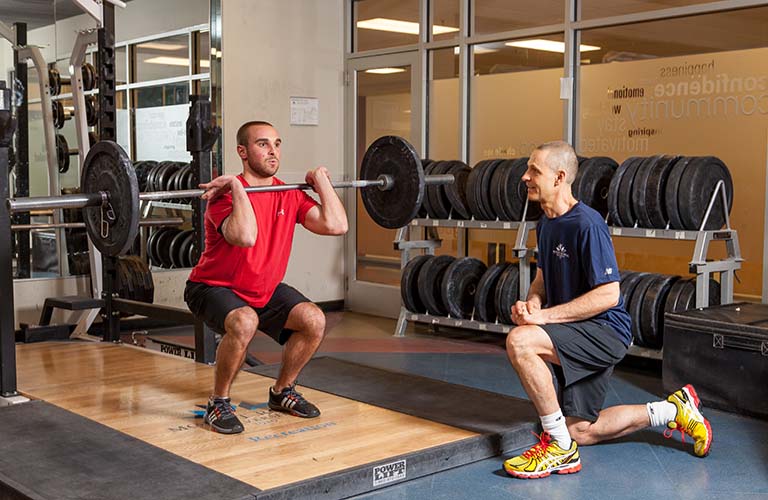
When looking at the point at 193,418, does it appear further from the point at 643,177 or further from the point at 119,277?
the point at 643,177

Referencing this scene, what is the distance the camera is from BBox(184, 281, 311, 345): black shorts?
Answer: 3.77 m

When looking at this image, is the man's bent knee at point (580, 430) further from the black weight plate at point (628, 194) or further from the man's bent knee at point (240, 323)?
the black weight plate at point (628, 194)

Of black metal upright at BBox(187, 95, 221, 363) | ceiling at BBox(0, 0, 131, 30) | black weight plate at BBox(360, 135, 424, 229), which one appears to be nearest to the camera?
black weight plate at BBox(360, 135, 424, 229)

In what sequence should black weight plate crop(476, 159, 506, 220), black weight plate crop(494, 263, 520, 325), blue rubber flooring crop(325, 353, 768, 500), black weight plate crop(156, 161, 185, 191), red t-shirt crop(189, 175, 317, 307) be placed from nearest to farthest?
blue rubber flooring crop(325, 353, 768, 500) → red t-shirt crop(189, 175, 317, 307) → black weight plate crop(494, 263, 520, 325) → black weight plate crop(476, 159, 506, 220) → black weight plate crop(156, 161, 185, 191)

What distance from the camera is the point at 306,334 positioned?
3.94 m

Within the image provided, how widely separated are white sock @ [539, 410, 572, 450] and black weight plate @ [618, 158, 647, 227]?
2.09m

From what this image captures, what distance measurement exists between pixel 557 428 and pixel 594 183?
2.38 m

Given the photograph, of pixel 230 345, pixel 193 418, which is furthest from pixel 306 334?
pixel 193 418

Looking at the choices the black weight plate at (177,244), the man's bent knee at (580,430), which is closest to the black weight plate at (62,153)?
the black weight plate at (177,244)

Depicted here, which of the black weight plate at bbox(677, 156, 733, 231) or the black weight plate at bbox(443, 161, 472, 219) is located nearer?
the black weight plate at bbox(677, 156, 733, 231)

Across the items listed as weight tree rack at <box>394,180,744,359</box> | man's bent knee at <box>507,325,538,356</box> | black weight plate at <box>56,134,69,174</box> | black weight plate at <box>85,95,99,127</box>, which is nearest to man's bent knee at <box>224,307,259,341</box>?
man's bent knee at <box>507,325,538,356</box>

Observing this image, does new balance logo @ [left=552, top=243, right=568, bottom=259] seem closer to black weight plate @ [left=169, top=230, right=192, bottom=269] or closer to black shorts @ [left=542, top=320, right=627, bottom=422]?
black shorts @ [left=542, top=320, right=627, bottom=422]

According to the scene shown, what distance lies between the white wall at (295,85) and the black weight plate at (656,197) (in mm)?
3132

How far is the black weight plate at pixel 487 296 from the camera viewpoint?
6062mm
